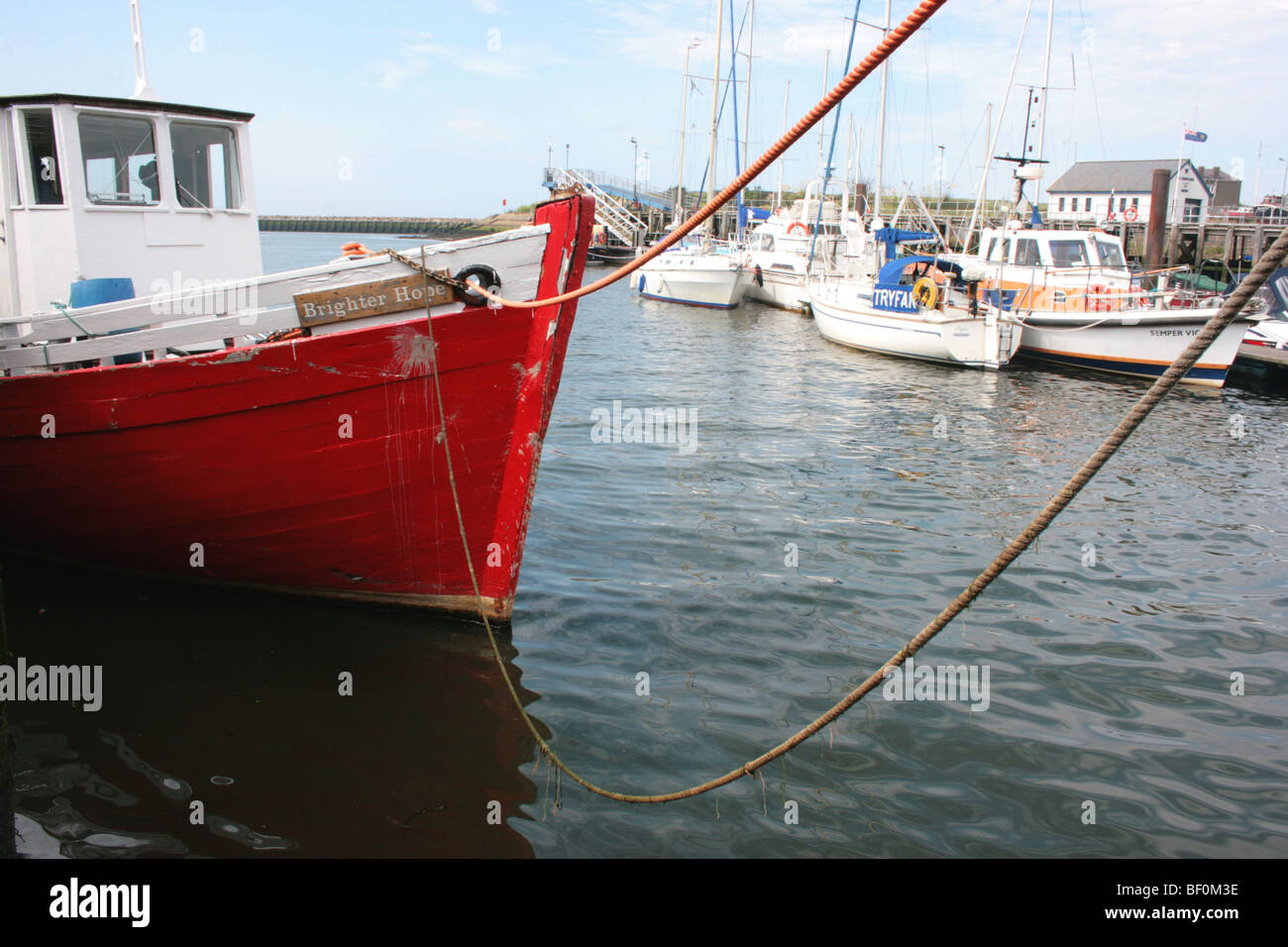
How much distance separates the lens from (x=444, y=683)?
18.6 ft

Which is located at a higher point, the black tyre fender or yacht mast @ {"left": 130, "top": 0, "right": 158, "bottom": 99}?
yacht mast @ {"left": 130, "top": 0, "right": 158, "bottom": 99}

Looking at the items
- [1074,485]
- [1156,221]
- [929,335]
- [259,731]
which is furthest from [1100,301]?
[259,731]

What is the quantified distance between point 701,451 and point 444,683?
6685 mm

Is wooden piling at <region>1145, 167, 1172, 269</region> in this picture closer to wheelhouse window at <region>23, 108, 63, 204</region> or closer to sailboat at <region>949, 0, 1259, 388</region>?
sailboat at <region>949, 0, 1259, 388</region>

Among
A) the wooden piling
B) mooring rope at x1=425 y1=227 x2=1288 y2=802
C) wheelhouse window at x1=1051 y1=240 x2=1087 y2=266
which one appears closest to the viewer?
mooring rope at x1=425 y1=227 x2=1288 y2=802

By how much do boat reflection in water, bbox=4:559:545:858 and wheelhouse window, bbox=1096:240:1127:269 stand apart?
20664mm

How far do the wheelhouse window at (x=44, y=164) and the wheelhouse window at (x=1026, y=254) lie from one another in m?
20.5

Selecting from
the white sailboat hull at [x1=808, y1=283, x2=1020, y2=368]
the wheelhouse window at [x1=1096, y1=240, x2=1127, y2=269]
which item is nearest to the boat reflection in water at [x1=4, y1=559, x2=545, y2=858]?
the white sailboat hull at [x1=808, y1=283, x2=1020, y2=368]

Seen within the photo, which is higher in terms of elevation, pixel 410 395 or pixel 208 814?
pixel 410 395

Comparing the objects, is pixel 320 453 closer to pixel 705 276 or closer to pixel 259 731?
pixel 259 731

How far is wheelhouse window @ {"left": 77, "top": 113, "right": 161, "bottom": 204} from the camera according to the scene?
7.07 metres

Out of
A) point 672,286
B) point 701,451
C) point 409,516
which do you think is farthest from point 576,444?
point 672,286

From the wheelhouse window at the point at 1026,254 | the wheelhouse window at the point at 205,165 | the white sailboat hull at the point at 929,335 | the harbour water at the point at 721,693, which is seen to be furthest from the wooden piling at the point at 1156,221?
the wheelhouse window at the point at 205,165
